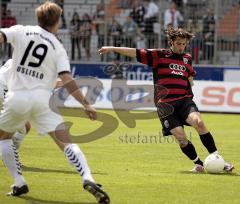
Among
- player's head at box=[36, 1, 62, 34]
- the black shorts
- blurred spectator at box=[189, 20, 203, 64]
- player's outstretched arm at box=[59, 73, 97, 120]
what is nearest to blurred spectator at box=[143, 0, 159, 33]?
blurred spectator at box=[189, 20, 203, 64]

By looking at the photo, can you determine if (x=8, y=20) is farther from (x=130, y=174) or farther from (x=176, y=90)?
(x=130, y=174)

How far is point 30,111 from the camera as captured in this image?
8164mm

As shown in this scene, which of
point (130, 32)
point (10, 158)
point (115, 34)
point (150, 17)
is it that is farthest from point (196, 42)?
point (10, 158)

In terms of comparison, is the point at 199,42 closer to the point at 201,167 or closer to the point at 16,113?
the point at 201,167

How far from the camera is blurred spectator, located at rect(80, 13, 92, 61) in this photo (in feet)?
97.1

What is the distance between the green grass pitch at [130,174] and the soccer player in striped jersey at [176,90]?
58 cm

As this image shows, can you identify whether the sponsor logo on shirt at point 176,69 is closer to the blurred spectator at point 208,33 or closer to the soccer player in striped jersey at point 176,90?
the soccer player in striped jersey at point 176,90

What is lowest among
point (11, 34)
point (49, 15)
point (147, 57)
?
point (147, 57)

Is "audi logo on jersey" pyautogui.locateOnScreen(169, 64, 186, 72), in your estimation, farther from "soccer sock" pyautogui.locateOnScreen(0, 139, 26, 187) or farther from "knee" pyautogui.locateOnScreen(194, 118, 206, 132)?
"soccer sock" pyautogui.locateOnScreen(0, 139, 26, 187)

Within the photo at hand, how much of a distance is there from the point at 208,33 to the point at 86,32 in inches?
206

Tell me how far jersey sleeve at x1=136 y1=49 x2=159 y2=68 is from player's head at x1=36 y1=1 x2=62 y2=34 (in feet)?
11.2

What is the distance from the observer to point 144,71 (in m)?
28.4

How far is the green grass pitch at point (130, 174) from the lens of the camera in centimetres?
884

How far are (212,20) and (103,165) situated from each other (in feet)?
56.7
